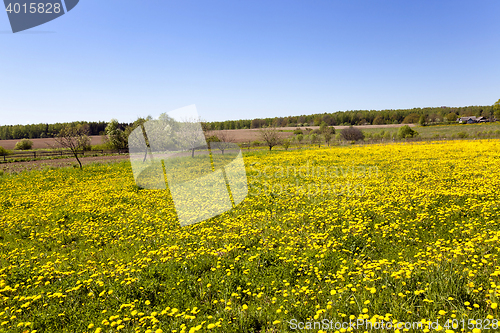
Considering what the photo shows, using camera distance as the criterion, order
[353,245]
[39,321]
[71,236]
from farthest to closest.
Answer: [71,236] < [353,245] < [39,321]

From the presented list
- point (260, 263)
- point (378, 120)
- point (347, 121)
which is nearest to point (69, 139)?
point (260, 263)

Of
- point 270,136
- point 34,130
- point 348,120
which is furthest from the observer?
point 348,120

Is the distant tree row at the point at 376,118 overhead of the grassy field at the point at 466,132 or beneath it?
overhead

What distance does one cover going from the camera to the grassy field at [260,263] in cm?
435

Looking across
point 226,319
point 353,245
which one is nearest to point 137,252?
point 226,319

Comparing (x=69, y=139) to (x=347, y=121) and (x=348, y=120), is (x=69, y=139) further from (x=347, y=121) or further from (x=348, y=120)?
(x=348, y=120)

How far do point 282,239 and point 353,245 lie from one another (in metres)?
2.05

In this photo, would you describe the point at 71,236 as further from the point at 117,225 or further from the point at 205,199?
the point at 205,199

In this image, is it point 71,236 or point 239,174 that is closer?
point 71,236

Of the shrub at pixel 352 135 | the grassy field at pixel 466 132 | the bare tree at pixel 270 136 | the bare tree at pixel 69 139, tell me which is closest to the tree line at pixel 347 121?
the grassy field at pixel 466 132

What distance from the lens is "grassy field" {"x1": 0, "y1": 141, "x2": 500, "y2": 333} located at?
435 cm

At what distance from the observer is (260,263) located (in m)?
6.35

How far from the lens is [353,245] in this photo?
6.99 meters

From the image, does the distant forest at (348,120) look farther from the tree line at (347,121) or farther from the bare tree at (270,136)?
the bare tree at (270,136)
